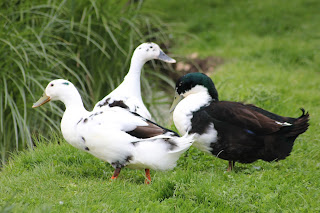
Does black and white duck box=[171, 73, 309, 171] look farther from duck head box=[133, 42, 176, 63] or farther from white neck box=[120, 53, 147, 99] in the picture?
duck head box=[133, 42, 176, 63]

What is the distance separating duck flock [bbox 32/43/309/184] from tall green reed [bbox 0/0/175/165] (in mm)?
1365

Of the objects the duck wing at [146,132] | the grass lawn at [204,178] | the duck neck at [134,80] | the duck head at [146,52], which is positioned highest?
the duck head at [146,52]

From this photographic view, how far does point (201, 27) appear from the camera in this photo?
11938 mm

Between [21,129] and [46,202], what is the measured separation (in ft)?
7.13

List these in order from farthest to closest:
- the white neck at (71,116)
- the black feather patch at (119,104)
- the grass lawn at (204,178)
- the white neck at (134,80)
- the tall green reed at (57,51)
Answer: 1. the tall green reed at (57,51)
2. the white neck at (134,80)
3. the black feather patch at (119,104)
4. the white neck at (71,116)
5. the grass lawn at (204,178)

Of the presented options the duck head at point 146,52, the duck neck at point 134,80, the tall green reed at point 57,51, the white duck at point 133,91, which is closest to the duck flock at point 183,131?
the white duck at point 133,91

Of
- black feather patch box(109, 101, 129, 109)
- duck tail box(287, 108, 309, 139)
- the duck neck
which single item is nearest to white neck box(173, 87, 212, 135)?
black feather patch box(109, 101, 129, 109)

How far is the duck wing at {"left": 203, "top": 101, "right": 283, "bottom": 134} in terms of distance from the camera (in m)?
4.72

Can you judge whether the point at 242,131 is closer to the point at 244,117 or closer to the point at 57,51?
the point at 244,117

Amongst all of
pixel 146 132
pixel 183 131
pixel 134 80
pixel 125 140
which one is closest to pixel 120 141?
pixel 125 140

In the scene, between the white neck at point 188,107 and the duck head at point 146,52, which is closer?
the white neck at point 188,107

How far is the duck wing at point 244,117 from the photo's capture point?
186 inches

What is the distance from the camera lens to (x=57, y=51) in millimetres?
6738

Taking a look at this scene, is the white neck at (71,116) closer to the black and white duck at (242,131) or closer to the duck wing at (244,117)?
the black and white duck at (242,131)
